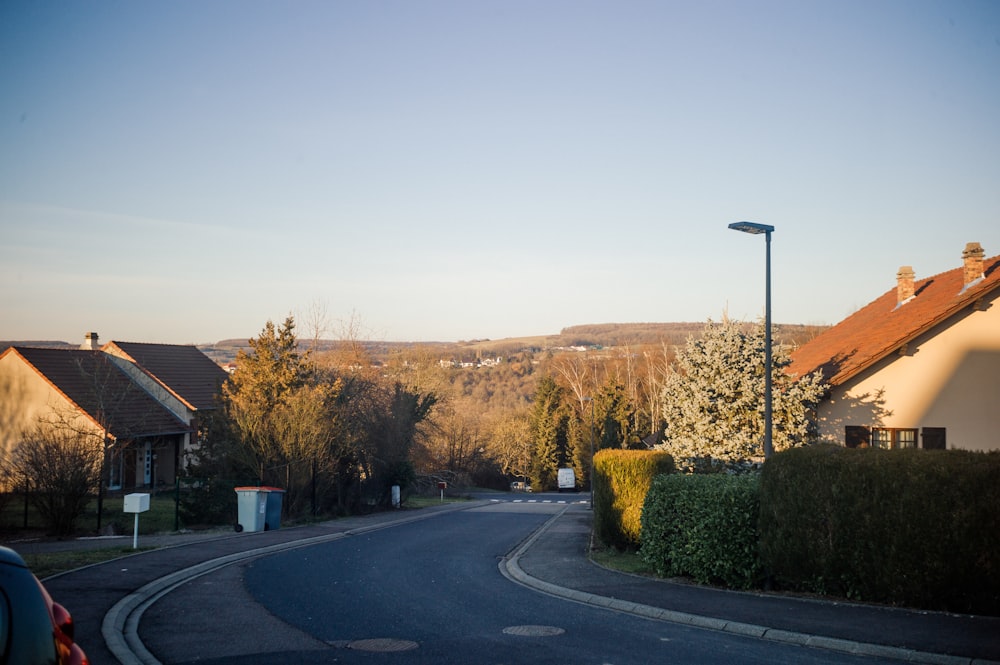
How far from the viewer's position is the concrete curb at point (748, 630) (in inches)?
335

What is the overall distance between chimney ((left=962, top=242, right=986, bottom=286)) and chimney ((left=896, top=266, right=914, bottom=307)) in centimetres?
441

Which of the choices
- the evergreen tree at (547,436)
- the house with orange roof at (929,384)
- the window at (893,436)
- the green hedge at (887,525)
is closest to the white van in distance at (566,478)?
the evergreen tree at (547,436)

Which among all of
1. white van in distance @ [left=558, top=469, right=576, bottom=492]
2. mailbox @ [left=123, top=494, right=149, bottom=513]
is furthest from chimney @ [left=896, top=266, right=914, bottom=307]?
white van in distance @ [left=558, top=469, right=576, bottom=492]

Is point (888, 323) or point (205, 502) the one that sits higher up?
point (888, 323)

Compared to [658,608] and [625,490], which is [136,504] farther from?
[658,608]

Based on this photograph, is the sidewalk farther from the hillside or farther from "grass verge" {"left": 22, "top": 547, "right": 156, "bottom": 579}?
the hillside

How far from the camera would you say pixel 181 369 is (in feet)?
157

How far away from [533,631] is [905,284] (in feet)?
80.8

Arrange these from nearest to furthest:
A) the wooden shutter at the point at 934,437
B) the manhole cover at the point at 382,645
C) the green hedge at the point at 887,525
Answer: the manhole cover at the point at 382,645 → the green hedge at the point at 887,525 → the wooden shutter at the point at 934,437

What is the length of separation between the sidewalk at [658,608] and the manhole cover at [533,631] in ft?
5.51

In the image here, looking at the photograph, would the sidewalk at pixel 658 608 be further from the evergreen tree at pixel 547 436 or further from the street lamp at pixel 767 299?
the evergreen tree at pixel 547 436

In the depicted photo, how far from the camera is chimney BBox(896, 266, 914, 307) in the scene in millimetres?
29484

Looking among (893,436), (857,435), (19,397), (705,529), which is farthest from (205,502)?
(893,436)

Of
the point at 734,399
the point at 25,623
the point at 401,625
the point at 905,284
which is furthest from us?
the point at 905,284
